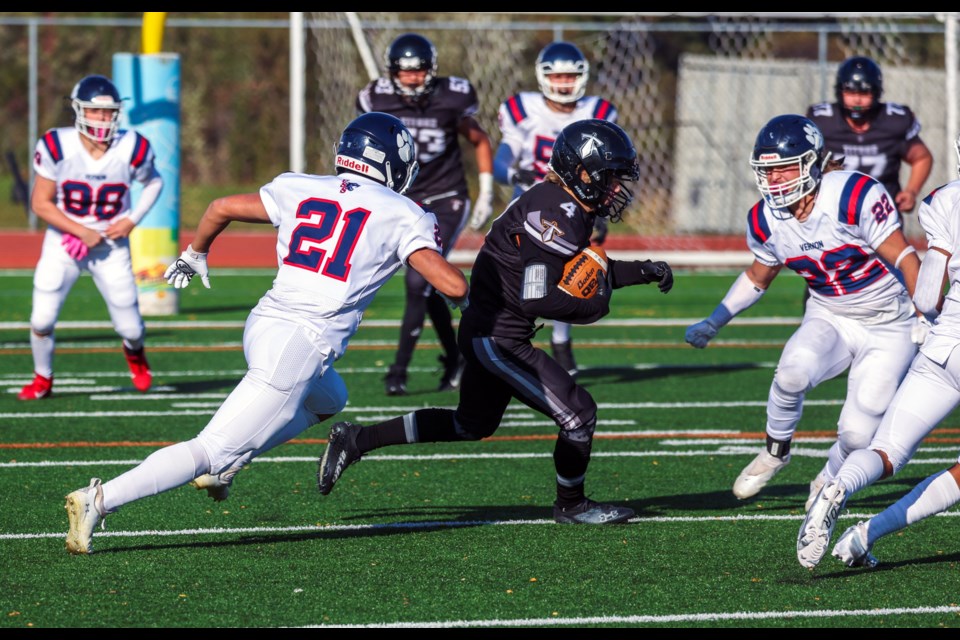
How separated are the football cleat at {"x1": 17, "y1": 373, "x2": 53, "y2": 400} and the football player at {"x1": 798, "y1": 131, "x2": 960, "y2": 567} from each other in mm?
4950

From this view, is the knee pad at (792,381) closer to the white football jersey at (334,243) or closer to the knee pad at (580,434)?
the knee pad at (580,434)

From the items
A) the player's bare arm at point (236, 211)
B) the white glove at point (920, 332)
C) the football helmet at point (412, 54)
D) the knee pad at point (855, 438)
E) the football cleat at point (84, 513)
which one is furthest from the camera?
the football helmet at point (412, 54)

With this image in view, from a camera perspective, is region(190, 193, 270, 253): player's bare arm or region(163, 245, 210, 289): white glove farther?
region(163, 245, 210, 289): white glove

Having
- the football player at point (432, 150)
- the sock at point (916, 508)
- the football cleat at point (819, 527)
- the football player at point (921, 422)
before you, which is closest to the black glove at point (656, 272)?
the football player at point (921, 422)

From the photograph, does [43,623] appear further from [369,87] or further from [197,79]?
[197,79]

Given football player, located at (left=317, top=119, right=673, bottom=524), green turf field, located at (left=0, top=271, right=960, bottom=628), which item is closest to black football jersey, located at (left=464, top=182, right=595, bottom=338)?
football player, located at (left=317, top=119, right=673, bottom=524)

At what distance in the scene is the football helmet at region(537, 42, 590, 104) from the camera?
8.76m

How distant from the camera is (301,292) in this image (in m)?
4.75

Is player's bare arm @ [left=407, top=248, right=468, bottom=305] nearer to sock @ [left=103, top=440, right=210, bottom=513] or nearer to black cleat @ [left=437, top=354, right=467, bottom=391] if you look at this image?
sock @ [left=103, top=440, right=210, bottom=513]

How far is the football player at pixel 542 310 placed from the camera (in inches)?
198

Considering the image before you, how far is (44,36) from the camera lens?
83.0ft

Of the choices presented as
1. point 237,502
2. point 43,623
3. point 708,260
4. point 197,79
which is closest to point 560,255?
point 237,502

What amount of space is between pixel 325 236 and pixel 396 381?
361 cm

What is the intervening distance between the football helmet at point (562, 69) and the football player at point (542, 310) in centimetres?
363
